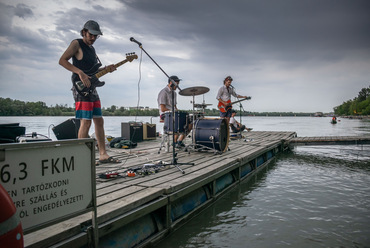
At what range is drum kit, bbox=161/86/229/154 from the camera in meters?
6.32

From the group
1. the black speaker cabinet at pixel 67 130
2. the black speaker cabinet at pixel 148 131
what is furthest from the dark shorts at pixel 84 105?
the black speaker cabinet at pixel 148 131

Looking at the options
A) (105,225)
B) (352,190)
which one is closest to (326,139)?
(352,190)

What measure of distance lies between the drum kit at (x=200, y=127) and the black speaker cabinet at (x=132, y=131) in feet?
A: 10.1

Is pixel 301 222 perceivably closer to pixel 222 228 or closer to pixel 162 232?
pixel 222 228

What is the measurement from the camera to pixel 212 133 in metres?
6.39

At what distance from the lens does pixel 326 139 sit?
1066cm

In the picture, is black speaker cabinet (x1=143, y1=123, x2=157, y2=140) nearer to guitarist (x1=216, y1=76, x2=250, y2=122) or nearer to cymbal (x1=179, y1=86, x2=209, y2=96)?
guitarist (x1=216, y1=76, x2=250, y2=122)

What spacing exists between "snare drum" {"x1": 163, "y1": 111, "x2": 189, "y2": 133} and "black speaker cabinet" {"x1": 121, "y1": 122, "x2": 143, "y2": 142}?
3.07 m

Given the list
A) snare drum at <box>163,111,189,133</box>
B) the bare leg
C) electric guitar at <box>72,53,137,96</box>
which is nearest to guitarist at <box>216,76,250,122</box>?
snare drum at <box>163,111,189,133</box>

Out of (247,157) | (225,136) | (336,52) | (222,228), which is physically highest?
(336,52)

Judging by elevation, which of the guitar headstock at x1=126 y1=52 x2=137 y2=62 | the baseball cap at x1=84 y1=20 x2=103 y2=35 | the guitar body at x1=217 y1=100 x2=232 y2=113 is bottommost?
the guitar body at x1=217 y1=100 x2=232 y2=113

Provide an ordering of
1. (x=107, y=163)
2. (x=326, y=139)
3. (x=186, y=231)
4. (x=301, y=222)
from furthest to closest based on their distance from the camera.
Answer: (x=326, y=139) < (x=107, y=163) < (x=301, y=222) < (x=186, y=231)

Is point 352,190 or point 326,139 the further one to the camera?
point 326,139

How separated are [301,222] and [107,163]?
369 centimetres
